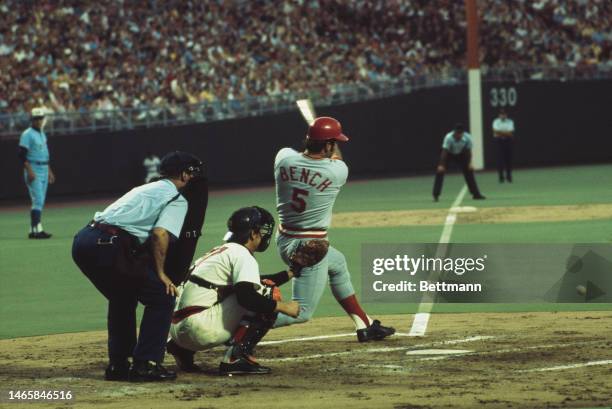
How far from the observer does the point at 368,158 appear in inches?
1587

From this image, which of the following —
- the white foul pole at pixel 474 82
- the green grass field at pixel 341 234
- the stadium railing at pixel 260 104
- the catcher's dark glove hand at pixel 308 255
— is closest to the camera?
the catcher's dark glove hand at pixel 308 255

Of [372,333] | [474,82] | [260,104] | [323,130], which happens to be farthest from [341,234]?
[474,82]

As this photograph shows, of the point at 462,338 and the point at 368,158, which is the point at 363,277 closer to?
the point at 462,338

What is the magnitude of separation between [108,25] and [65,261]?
55.6 ft

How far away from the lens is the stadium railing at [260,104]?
1240 inches

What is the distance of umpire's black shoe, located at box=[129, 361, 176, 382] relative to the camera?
8.61m

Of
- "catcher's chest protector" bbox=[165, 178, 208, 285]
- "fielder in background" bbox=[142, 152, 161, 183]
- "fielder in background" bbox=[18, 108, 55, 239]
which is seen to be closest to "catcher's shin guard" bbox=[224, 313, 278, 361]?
"catcher's chest protector" bbox=[165, 178, 208, 285]

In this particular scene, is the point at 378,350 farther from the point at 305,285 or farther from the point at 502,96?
the point at 502,96

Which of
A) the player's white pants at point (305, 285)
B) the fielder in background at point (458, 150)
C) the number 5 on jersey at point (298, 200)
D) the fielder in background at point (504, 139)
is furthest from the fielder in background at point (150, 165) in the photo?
the number 5 on jersey at point (298, 200)

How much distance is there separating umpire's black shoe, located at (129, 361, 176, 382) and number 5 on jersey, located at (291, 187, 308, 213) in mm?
1860

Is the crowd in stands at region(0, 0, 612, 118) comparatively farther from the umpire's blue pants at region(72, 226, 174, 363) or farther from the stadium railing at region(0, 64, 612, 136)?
the umpire's blue pants at region(72, 226, 174, 363)

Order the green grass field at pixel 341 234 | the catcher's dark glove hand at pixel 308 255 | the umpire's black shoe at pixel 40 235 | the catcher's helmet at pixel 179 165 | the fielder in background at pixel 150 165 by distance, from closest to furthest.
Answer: the catcher's helmet at pixel 179 165
the catcher's dark glove hand at pixel 308 255
the green grass field at pixel 341 234
the umpire's black shoe at pixel 40 235
the fielder in background at pixel 150 165

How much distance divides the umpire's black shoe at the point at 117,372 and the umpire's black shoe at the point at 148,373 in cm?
14

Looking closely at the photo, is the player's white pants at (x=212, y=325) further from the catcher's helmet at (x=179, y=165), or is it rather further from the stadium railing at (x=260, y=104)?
the stadium railing at (x=260, y=104)
